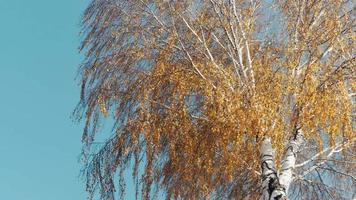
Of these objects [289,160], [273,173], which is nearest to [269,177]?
[273,173]

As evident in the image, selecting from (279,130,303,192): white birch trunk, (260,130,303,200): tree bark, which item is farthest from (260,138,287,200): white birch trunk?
(279,130,303,192): white birch trunk

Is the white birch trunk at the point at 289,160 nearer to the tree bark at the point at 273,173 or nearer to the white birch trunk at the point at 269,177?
the tree bark at the point at 273,173

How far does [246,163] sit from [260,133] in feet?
1.67

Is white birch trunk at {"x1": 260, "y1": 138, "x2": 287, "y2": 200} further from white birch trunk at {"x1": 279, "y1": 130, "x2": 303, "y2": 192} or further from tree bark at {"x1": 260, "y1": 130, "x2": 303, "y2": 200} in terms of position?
white birch trunk at {"x1": 279, "y1": 130, "x2": 303, "y2": 192}

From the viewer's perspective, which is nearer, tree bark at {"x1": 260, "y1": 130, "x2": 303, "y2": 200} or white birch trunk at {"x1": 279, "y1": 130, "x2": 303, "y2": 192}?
tree bark at {"x1": 260, "y1": 130, "x2": 303, "y2": 200}

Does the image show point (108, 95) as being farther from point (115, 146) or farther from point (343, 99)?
point (343, 99)

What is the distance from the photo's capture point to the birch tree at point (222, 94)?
7.75 m

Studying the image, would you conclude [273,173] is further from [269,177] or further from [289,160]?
[289,160]

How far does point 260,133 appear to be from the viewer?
7.57 m

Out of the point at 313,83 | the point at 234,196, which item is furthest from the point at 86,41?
the point at 313,83

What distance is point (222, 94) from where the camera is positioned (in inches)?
309

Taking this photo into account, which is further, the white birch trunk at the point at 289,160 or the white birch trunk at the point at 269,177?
the white birch trunk at the point at 289,160

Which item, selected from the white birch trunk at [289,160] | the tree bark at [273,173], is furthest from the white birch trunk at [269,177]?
the white birch trunk at [289,160]

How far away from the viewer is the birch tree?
775 centimetres
